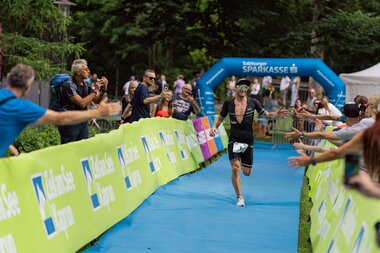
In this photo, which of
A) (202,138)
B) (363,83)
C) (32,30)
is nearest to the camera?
(32,30)

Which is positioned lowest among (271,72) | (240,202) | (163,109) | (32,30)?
(240,202)

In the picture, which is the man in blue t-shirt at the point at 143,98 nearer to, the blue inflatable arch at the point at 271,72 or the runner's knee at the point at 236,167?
the runner's knee at the point at 236,167

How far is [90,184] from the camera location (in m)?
9.39

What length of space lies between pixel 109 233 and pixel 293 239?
2280 mm

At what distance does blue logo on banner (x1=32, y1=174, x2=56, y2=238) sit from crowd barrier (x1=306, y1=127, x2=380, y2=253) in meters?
2.62

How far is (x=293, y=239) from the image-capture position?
33.2 ft

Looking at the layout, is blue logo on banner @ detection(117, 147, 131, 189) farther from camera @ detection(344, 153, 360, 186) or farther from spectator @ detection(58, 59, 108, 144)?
A: camera @ detection(344, 153, 360, 186)

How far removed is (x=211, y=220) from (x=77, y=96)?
2.56 metres

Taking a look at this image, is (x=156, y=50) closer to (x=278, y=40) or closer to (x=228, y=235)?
(x=278, y=40)

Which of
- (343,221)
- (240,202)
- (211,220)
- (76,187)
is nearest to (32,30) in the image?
(240,202)

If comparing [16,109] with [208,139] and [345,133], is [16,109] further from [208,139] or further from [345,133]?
[208,139]

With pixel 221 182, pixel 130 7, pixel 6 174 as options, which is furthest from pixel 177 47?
pixel 6 174

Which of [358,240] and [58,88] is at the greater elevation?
[58,88]

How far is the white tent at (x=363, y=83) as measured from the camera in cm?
2672
